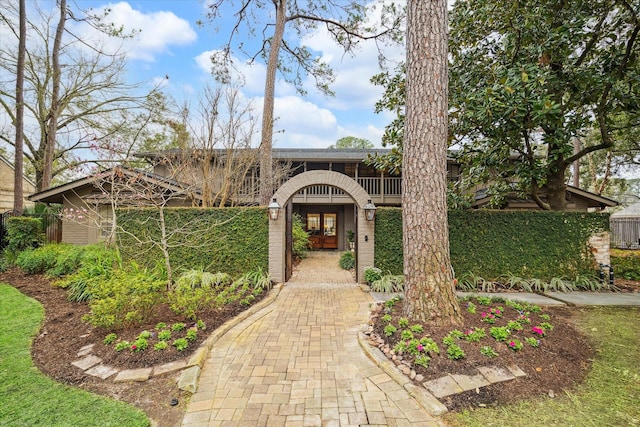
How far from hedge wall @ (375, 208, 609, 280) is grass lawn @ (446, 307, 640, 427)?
135 inches

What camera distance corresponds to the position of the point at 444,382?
2631 mm

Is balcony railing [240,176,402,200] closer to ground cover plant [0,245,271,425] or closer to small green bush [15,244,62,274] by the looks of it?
ground cover plant [0,245,271,425]

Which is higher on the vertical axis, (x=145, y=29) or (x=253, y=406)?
(x=145, y=29)

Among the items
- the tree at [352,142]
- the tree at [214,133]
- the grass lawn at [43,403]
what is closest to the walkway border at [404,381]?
the grass lawn at [43,403]

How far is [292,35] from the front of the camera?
32.9ft

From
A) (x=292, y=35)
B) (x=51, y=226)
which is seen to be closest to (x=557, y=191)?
(x=292, y=35)

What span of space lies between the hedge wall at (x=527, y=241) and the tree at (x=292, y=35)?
6169 mm

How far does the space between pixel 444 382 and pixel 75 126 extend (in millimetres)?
18815

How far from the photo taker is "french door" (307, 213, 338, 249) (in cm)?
1520

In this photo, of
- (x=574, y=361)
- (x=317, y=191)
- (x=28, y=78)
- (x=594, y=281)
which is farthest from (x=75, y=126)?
(x=594, y=281)

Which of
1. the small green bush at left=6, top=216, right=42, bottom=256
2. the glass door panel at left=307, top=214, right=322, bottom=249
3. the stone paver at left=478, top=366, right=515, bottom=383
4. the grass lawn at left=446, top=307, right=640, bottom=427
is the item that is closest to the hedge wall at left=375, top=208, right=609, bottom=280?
the grass lawn at left=446, top=307, right=640, bottom=427

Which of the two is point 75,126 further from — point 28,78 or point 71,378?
point 71,378

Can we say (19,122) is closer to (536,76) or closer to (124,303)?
(124,303)

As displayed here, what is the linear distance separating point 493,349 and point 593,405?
2.79 ft
